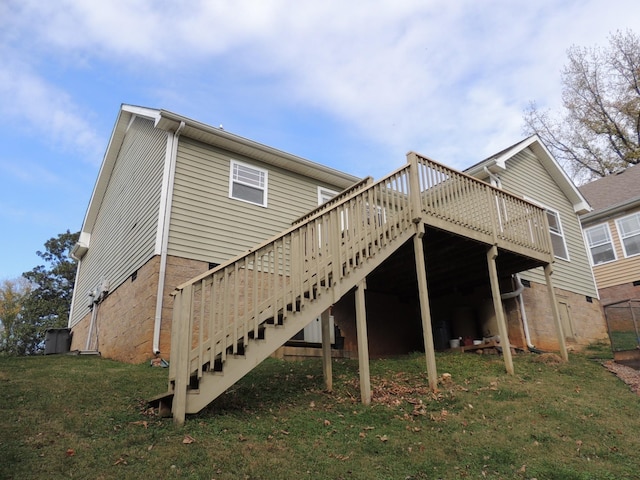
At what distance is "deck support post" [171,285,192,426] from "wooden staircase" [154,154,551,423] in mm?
11

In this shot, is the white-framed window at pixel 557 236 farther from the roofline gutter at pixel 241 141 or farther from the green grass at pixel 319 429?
the green grass at pixel 319 429

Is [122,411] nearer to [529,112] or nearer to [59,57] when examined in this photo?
[59,57]

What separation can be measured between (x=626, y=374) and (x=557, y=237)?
6.22 m

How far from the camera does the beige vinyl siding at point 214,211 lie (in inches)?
400

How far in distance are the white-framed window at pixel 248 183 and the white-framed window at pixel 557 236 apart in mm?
8648

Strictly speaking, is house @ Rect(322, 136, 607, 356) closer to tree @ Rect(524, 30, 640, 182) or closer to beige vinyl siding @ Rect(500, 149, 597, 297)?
beige vinyl siding @ Rect(500, 149, 597, 297)

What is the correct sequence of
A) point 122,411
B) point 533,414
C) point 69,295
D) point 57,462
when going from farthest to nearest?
point 69,295, point 533,414, point 122,411, point 57,462

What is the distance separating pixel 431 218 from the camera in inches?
317

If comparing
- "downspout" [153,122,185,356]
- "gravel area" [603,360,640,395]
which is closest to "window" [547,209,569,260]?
"gravel area" [603,360,640,395]

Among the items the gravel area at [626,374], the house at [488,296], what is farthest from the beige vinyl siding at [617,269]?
the gravel area at [626,374]

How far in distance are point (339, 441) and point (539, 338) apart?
328 inches

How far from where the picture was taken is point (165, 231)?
976cm

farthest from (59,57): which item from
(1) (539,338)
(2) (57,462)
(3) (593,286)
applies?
(3) (593,286)

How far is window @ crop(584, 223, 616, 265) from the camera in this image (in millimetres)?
17250
